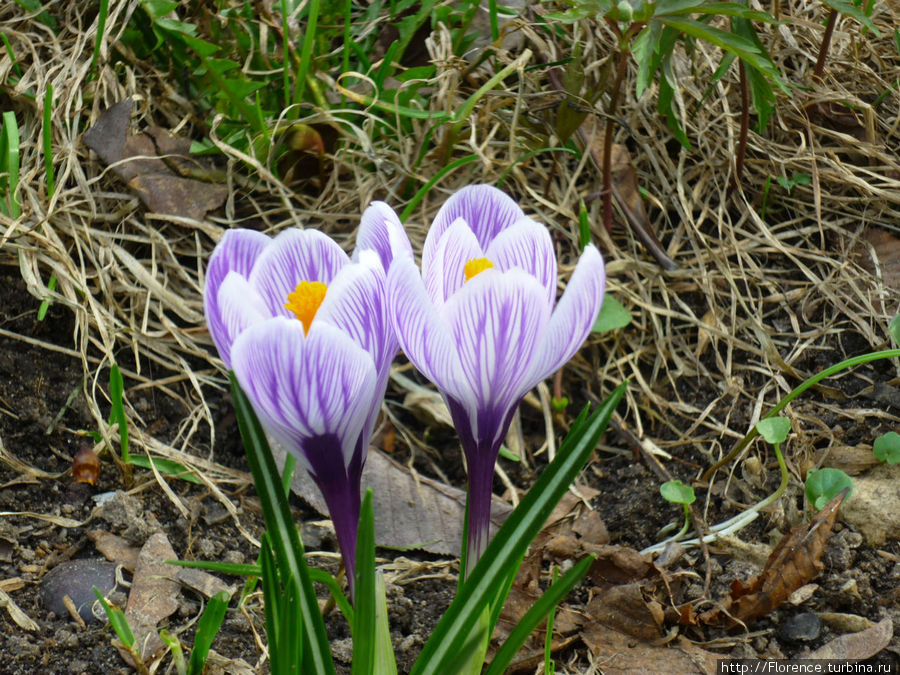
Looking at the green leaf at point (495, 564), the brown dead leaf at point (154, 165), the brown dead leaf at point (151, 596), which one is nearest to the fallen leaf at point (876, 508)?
the green leaf at point (495, 564)

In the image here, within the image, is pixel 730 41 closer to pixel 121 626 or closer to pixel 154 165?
pixel 154 165

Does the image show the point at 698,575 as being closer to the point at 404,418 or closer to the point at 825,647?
the point at 825,647

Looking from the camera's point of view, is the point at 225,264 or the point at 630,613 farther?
the point at 630,613

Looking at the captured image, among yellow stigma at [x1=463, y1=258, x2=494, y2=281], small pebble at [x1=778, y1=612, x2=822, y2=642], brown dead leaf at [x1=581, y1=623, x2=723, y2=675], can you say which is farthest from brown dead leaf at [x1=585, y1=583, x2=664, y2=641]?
yellow stigma at [x1=463, y1=258, x2=494, y2=281]

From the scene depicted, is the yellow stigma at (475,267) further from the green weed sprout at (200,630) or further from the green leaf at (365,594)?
the green weed sprout at (200,630)

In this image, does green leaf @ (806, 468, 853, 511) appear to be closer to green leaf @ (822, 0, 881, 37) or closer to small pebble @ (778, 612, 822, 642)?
small pebble @ (778, 612, 822, 642)

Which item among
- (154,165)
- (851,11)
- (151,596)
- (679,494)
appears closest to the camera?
(151,596)

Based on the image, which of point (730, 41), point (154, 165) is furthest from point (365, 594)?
point (154, 165)
